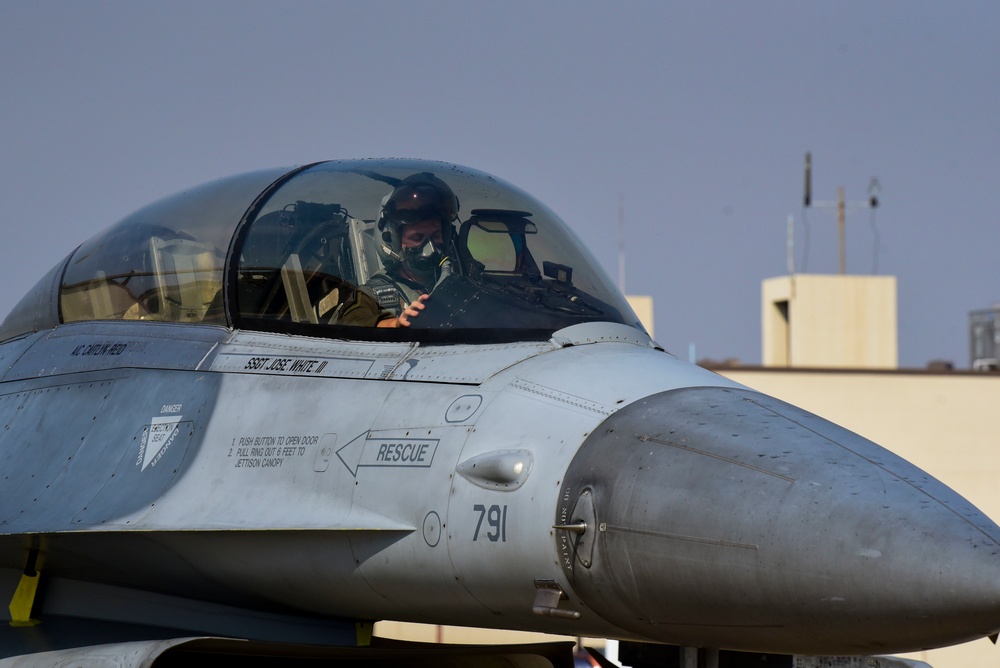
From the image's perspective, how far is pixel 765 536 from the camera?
13.1 feet

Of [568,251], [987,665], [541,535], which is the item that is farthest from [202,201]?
[987,665]

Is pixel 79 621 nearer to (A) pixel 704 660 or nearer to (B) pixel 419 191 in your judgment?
(B) pixel 419 191

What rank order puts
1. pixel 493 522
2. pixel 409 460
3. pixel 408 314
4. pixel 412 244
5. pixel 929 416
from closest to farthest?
pixel 493 522, pixel 409 460, pixel 408 314, pixel 412 244, pixel 929 416

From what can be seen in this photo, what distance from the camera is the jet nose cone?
3746 millimetres

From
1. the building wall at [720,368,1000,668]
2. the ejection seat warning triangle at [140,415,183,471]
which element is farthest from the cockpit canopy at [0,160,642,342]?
the building wall at [720,368,1000,668]

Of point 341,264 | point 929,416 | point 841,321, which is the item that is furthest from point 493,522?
point 841,321

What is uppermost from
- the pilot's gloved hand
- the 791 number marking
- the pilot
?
the pilot

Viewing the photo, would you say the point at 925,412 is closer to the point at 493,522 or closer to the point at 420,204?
the point at 420,204

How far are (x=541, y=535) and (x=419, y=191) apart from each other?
2131 millimetres

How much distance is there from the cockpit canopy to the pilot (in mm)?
11

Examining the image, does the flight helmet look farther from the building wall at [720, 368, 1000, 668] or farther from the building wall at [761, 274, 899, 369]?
the building wall at [761, 274, 899, 369]

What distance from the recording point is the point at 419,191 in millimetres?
6031

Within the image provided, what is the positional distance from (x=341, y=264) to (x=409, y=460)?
128 centimetres

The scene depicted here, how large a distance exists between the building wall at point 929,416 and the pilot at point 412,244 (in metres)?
16.7
